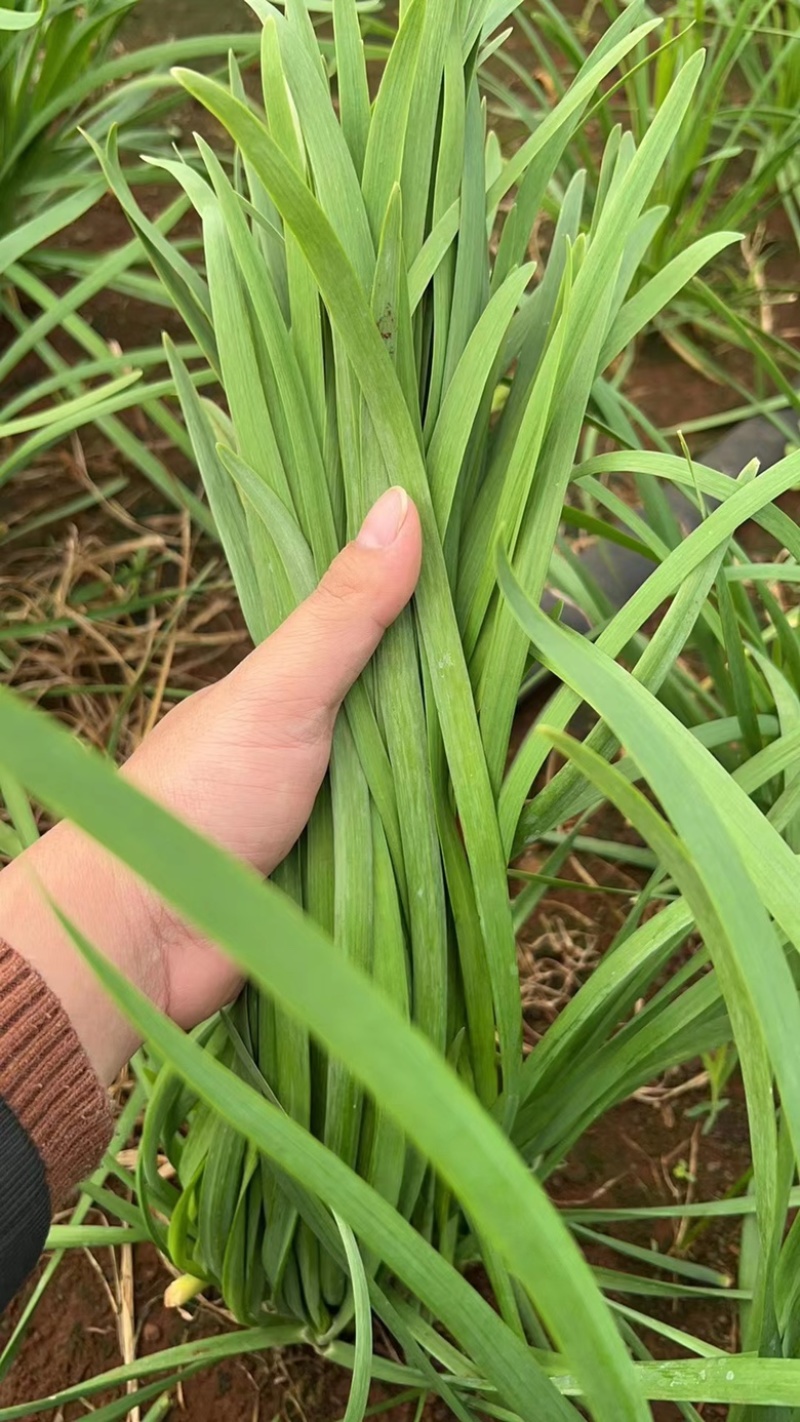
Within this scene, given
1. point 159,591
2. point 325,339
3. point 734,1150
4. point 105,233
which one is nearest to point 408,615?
point 325,339

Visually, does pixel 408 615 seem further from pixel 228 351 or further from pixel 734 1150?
pixel 734 1150

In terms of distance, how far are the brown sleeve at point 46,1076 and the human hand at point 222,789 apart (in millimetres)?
19

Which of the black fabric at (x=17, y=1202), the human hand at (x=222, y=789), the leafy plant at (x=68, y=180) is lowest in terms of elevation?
the black fabric at (x=17, y=1202)

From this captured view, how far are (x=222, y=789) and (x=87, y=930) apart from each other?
105 millimetres

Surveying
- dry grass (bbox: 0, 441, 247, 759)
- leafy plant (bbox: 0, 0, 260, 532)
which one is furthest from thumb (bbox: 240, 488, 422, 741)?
dry grass (bbox: 0, 441, 247, 759)

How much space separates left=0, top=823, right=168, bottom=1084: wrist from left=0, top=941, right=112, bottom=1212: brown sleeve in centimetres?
1

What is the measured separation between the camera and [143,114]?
3.30 feet

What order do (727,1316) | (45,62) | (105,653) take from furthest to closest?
(105,653)
(45,62)
(727,1316)

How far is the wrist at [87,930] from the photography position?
1.75 ft

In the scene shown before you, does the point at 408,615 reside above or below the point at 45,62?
below

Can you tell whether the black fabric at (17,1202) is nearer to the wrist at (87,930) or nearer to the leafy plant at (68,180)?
the wrist at (87,930)

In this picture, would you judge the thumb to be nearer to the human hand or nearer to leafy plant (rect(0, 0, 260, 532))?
the human hand

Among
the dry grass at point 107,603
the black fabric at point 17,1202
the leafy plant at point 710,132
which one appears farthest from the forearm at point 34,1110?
the leafy plant at point 710,132

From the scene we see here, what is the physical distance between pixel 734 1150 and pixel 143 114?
3.50 ft
